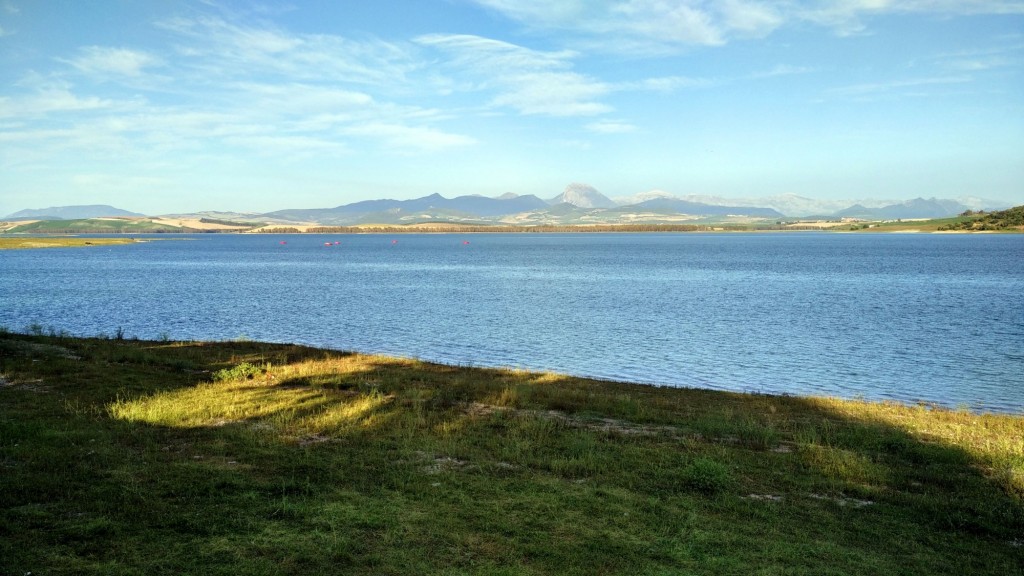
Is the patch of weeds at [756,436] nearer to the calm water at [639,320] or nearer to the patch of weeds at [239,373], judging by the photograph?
the calm water at [639,320]

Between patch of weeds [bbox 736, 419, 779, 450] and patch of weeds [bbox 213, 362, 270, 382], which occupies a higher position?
patch of weeds [bbox 213, 362, 270, 382]

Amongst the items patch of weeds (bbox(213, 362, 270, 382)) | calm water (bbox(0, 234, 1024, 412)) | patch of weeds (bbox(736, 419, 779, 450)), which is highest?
patch of weeds (bbox(213, 362, 270, 382))

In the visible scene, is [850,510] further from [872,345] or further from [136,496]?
[872,345]

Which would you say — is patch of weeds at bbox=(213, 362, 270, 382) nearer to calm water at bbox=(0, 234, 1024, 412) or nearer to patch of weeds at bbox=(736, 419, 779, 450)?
patch of weeds at bbox=(736, 419, 779, 450)

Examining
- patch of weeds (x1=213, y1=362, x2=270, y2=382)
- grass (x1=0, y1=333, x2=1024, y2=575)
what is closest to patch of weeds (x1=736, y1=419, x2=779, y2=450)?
grass (x1=0, y1=333, x2=1024, y2=575)

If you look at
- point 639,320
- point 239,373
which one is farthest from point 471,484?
point 639,320

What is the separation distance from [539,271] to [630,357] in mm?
78587

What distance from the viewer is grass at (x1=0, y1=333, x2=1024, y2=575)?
8.34m

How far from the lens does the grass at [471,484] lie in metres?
8.34

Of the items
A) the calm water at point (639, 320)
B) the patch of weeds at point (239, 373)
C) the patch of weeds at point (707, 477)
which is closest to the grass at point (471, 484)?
the patch of weeds at point (707, 477)

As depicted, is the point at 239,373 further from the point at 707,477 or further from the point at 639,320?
the point at 639,320

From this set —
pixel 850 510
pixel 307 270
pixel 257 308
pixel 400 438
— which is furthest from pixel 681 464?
pixel 307 270

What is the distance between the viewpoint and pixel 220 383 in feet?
65.6

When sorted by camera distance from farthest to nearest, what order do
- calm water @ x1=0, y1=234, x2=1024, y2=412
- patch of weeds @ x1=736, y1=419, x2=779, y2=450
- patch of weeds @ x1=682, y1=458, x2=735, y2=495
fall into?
calm water @ x1=0, y1=234, x2=1024, y2=412 → patch of weeds @ x1=736, y1=419, x2=779, y2=450 → patch of weeds @ x1=682, y1=458, x2=735, y2=495
